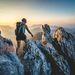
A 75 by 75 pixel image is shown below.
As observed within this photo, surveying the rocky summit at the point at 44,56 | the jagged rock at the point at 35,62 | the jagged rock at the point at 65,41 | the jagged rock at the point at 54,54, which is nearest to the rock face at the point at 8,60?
the rocky summit at the point at 44,56

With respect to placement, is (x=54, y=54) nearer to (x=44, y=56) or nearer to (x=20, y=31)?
(x=44, y=56)

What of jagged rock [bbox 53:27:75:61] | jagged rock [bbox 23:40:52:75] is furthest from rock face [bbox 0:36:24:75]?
jagged rock [bbox 53:27:75:61]

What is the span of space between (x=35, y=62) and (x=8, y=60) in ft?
1.22

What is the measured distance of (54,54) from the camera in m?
3.89

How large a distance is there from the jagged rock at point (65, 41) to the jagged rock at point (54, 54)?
0.08 meters

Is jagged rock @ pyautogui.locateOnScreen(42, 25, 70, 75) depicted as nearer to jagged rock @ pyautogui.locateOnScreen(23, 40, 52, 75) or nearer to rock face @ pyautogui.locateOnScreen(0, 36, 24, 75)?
jagged rock @ pyautogui.locateOnScreen(23, 40, 52, 75)

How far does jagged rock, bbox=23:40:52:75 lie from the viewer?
369 cm

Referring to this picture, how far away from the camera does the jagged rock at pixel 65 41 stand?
397cm

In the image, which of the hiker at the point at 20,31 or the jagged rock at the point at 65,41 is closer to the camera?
the hiker at the point at 20,31

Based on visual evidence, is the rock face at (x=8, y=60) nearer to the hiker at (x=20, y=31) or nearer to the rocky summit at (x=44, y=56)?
the rocky summit at (x=44, y=56)

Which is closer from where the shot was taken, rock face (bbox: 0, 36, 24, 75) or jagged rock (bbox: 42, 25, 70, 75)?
rock face (bbox: 0, 36, 24, 75)

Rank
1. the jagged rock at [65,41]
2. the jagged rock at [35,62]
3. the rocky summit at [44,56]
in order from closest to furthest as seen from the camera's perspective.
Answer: the rocky summit at [44,56] < the jagged rock at [35,62] < the jagged rock at [65,41]

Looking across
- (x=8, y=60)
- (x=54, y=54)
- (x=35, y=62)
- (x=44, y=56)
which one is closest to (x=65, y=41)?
(x=54, y=54)

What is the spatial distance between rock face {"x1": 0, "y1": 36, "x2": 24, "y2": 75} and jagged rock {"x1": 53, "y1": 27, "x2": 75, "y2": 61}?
0.64m
